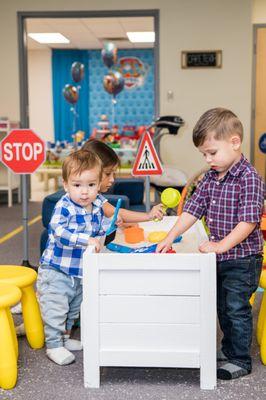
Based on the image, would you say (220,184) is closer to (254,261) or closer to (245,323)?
(254,261)

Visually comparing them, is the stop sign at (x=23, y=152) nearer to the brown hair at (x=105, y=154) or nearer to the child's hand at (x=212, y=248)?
the brown hair at (x=105, y=154)

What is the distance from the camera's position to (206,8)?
6.90m

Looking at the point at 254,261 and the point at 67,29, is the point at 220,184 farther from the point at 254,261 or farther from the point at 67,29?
the point at 67,29

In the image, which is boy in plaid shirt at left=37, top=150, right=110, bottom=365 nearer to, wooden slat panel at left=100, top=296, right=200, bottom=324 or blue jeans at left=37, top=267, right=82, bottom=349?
blue jeans at left=37, top=267, right=82, bottom=349

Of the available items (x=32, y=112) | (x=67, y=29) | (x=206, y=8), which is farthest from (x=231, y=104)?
(x=32, y=112)

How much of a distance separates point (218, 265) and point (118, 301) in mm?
408

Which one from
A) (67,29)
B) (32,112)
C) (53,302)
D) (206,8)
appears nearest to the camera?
(53,302)

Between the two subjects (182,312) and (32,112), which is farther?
(32,112)

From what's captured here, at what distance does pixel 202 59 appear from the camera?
22.7ft

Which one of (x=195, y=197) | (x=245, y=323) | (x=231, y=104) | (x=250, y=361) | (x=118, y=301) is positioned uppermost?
(x=231, y=104)

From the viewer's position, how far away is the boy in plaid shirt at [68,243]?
83.6 inches

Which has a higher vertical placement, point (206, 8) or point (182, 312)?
point (206, 8)

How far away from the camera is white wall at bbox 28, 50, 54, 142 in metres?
12.4

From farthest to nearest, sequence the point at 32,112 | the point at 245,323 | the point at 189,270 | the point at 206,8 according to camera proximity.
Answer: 1. the point at 32,112
2. the point at 206,8
3. the point at 245,323
4. the point at 189,270
